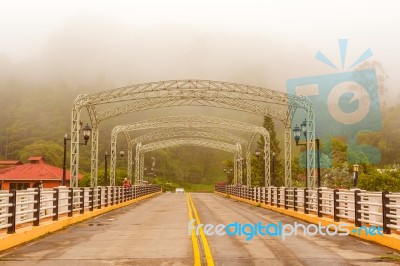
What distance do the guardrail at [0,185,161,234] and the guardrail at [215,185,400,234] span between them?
9.23 m

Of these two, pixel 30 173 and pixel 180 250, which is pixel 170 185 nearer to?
pixel 30 173

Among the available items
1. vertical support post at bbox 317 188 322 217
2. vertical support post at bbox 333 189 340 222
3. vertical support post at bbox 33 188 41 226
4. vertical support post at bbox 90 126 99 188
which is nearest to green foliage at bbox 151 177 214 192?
vertical support post at bbox 90 126 99 188

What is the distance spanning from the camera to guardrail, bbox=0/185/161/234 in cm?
1267

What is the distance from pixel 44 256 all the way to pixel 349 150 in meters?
119

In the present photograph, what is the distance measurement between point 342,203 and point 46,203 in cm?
1048

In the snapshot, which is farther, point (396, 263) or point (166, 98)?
point (166, 98)

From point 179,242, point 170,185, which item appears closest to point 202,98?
point 179,242

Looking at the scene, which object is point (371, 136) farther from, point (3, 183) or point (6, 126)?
point (6, 126)

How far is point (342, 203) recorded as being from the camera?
18.6 meters

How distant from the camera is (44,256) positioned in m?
10.8

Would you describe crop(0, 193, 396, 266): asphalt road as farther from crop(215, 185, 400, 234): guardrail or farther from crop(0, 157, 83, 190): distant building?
crop(0, 157, 83, 190): distant building

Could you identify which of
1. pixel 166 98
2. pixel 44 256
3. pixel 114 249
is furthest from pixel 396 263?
pixel 166 98

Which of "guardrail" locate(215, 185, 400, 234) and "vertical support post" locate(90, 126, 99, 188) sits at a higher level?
"vertical support post" locate(90, 126, 99, 188)

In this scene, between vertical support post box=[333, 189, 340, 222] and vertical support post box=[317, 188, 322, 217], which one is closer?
vertical support post box=[333, 189, 340, 222]
